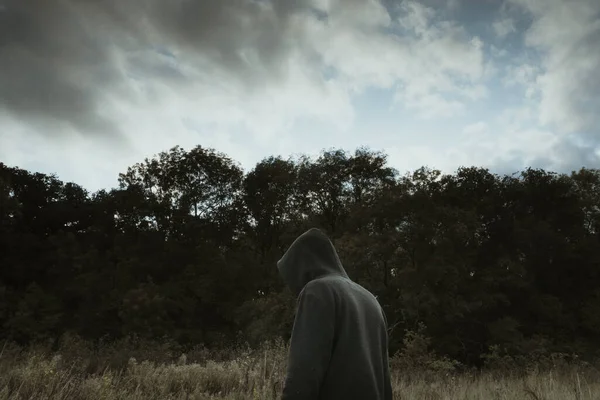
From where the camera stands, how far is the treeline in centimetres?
2284

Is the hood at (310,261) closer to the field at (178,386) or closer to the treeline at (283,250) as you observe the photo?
the field at (178,386)

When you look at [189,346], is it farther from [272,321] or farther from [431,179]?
[431,179]

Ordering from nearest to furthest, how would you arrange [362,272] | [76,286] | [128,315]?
[362,272] → [128,315] → [76,286]

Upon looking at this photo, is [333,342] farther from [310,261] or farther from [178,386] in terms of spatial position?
[178,386]

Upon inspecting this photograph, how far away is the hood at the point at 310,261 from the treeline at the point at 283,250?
17506 mm

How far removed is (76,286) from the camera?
3184cm

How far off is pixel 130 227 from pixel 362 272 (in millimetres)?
18676

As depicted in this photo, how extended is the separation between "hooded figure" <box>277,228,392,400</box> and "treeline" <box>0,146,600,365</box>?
1752cm

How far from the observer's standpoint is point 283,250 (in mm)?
30672

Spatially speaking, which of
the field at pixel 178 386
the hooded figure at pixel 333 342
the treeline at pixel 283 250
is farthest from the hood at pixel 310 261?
the treeline at pixel 283 250

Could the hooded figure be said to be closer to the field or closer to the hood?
the hood

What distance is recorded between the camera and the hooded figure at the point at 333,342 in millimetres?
2316

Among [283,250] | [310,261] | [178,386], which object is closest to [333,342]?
[310,261]

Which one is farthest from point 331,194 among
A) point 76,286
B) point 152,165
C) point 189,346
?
point 76,286
